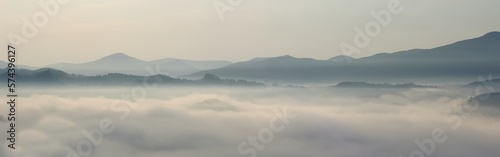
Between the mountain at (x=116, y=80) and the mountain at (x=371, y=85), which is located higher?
the mountain at (x=116, y=80)

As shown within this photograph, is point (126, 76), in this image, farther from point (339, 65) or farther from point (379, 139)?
point (379, 139)

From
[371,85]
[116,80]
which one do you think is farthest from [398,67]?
[116,80]

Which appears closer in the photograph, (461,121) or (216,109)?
(461,121)

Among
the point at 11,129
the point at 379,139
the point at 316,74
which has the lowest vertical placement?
the point at 379,139

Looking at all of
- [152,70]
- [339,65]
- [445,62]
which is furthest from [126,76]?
[445,62]

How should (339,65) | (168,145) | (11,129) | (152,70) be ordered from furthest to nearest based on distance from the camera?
1. (168,145)
2. (339,65)
3. (152,70)
4. (11,129)

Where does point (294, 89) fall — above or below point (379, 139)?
above

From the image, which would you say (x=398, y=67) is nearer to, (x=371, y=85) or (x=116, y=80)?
(x=371, y=85)

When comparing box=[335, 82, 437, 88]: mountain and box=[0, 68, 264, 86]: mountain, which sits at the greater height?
box=[0, 68, 264, 86]: mountain
